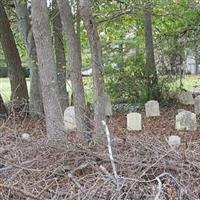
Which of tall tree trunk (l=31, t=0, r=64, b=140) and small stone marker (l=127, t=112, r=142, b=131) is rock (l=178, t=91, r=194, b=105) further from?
tall tree trunk (l=31, t=0, r=64, b=140)

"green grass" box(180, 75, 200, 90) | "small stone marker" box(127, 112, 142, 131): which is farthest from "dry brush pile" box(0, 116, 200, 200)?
"green grass" box(180, 75, 200, 90)

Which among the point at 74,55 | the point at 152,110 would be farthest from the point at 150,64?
the point at 74,55

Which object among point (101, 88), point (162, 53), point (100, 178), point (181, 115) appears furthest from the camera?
point (162, 53)

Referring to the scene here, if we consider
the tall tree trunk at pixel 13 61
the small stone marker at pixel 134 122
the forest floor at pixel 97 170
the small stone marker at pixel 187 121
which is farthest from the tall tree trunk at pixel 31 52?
the forest floor at pixel 97 170

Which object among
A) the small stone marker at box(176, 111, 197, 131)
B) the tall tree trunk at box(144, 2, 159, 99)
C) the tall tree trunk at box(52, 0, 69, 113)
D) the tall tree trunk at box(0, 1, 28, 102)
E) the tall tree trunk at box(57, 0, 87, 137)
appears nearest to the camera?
the tall tree trunk at box(57, 0, 87, 137)

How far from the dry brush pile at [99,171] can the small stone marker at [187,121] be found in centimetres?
495

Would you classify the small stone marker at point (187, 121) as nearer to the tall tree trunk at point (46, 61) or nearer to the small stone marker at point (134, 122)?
the small stone marker at point (134, 122)

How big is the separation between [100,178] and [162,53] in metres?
10.5

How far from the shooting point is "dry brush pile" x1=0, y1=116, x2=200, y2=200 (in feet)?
15.3

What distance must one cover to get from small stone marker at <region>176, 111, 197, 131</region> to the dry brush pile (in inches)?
195

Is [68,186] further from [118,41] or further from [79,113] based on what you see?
[118,41]

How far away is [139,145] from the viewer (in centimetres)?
557

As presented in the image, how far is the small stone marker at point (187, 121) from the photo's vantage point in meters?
10.6

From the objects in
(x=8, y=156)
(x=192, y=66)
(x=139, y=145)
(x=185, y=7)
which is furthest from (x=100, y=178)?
(x=192, y=66)
